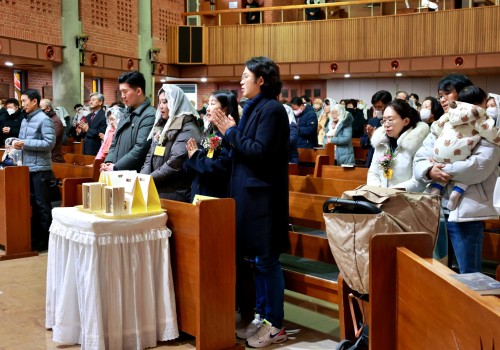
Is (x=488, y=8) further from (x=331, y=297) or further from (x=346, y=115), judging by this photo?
(x=331, y=297)

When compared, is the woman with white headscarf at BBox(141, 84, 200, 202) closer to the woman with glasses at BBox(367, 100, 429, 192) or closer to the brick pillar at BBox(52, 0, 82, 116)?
the woman with glasses at BBox(367, 100, 429, 192)

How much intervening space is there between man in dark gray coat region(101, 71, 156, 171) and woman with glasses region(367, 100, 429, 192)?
1662 millimetres

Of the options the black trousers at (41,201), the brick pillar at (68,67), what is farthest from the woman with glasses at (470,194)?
the brick pillar at (68,67)

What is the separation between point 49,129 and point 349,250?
4.13 m

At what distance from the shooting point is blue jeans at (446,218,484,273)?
3.32m

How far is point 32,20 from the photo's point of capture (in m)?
12.7

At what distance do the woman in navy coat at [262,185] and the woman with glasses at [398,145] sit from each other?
0.65m

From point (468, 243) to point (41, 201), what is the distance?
14.1 feet

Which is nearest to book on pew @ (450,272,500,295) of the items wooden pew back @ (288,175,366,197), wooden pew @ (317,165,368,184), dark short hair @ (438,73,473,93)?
dark short hair @ (438,73,473,93)

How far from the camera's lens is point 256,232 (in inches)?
135

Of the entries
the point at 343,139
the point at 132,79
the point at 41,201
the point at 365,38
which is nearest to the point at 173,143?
the point at 132,79

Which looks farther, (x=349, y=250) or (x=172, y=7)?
(x=172, y=7)

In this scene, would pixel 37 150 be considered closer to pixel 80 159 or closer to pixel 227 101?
pixel 80 159

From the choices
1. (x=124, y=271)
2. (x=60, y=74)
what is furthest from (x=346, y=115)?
(x=60, y=74)
